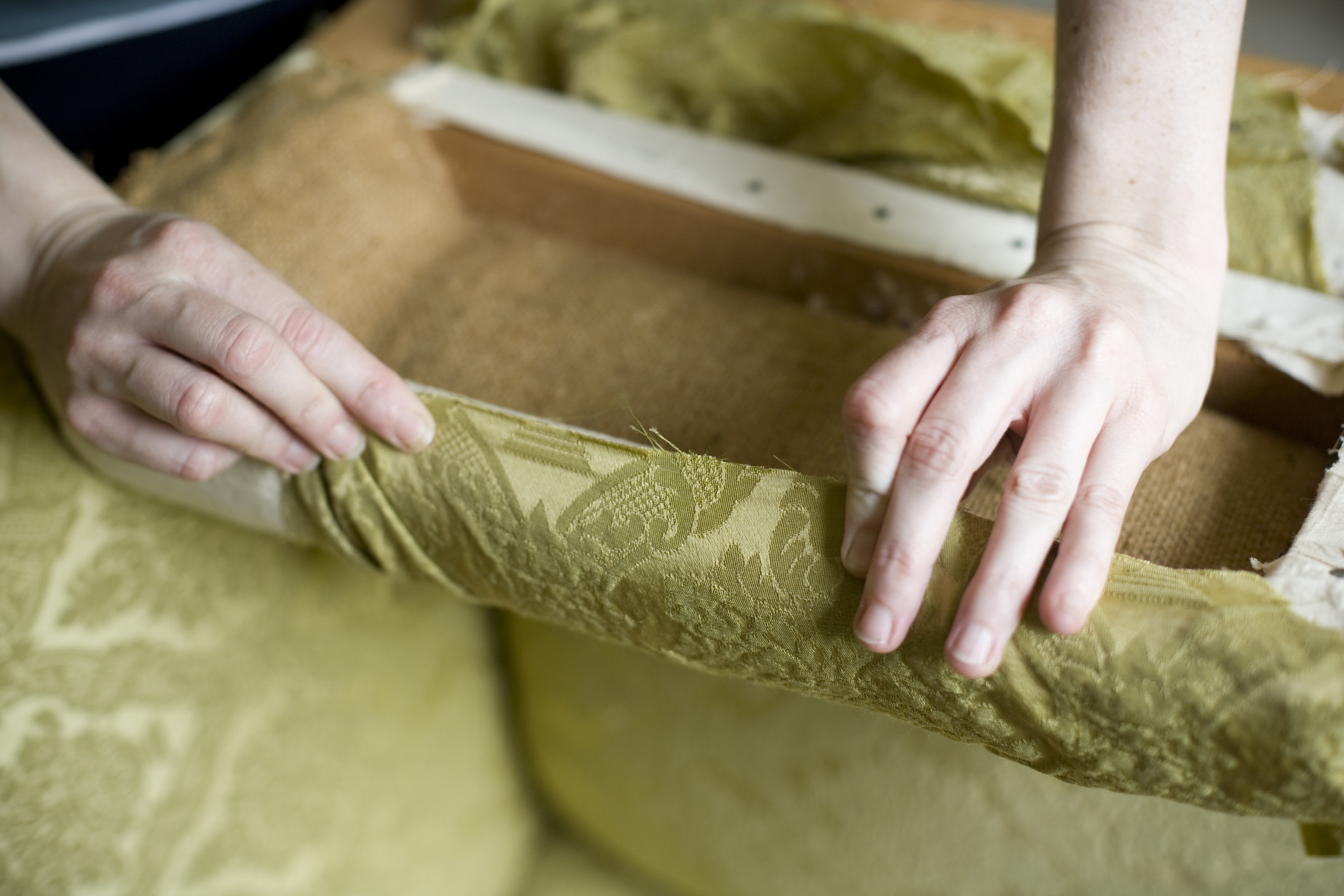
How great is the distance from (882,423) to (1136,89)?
0.71 ft

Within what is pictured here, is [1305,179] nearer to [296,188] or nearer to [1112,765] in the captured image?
[1112,765]

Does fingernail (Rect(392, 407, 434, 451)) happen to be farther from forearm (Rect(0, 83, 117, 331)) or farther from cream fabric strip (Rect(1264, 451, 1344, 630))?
cream fabric strip (Rect(1264, 451, 1344, 630))

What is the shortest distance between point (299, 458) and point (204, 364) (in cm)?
6

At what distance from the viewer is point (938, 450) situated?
1.00ft

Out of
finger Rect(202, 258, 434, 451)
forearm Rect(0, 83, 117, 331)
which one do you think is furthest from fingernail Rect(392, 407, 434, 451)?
forearm Rect(0, 83, 117, 331)

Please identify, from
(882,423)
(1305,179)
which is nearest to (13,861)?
(882,423)

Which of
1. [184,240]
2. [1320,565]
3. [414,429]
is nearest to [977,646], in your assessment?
[1320,565]

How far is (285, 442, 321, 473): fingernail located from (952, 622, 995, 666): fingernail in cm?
29

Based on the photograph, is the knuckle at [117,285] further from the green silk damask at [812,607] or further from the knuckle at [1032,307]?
the knuckle at [1032,307]

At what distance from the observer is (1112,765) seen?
1.07 feet

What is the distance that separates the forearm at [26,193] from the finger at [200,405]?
0.36 ft

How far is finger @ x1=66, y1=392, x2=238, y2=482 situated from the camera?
0.40 m

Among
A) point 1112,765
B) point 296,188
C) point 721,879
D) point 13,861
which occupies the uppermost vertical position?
point 296,188

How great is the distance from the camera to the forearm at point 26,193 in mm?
437
